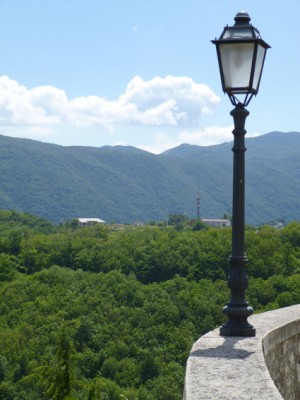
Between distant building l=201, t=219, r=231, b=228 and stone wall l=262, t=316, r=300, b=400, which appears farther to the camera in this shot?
distant building l=201, t=219, r=231, b=228

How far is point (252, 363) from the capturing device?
3875mm

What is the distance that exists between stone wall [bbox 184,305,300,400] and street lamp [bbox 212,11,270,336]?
0.49 ft

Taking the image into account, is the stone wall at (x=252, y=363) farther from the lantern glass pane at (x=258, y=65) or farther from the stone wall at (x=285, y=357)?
the lantern glass pane at (x=258, y=65)

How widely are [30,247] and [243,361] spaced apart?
255 ft

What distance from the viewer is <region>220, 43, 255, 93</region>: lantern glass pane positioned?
4.73 meters

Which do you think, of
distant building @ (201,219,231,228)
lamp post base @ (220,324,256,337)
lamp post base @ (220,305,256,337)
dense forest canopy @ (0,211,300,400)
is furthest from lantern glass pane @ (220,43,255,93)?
distant building @ (201,219,231,228)

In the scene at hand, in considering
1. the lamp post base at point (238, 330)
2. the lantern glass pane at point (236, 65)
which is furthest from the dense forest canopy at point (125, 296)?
the lantern glass pane at point (236, 65)

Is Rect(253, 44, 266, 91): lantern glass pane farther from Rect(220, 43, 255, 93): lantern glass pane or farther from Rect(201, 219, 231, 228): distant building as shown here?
Rect(201, 219, 231, 228): distant building

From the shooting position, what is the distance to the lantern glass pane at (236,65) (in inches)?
186

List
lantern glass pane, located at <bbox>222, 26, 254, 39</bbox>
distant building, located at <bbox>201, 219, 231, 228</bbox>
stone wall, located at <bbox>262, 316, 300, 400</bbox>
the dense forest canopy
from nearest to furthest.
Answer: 1. stone wall, located at <bbox>262, 316, 300, 400</bbox>
2. lantern glass pane, located at <bbox>222, 26, 254, 39</bbox>
3. the dense forest canopy
4. distant building, located at <bbox>201, 219, 231, 228</bbox>

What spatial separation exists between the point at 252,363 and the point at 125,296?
210 ft

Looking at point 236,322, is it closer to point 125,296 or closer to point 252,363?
point 252,363

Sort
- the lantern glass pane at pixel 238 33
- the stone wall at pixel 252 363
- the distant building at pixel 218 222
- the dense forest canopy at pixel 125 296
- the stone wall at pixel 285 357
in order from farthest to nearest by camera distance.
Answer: the distant building at pixel 218 222, the dense forest canopy at pixel 125 296, the lantern glass pane at pixel 238 33, the stone wall at pixel 285 357, the stone wall at pixel 252 363

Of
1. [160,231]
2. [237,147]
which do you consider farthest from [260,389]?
[160,231]
